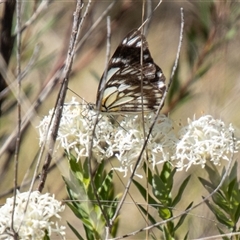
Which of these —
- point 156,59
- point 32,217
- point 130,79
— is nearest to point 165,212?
point 32,217

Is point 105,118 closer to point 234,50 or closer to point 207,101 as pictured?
point 207,101

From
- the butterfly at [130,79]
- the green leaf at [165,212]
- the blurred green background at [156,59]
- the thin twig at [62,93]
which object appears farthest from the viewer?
the blurred green background at [156,59]

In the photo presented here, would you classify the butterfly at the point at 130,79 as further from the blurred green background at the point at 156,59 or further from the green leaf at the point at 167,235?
the green leaf at the point at 167,235

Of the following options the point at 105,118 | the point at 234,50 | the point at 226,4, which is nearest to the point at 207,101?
the point at 234,50

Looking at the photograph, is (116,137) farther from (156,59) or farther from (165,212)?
(156,59)

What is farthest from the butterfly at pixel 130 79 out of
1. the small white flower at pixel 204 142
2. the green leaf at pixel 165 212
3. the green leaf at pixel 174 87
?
the green leaf at pixel 165 212

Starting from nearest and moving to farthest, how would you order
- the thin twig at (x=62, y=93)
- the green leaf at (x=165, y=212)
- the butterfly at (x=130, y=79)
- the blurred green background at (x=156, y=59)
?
the thin twig at (x=62, y=93) < the green leaf at (x=165, y=212) < the butterfly at (x=130, y=79) < the blurred green background at (x=156, y=59)

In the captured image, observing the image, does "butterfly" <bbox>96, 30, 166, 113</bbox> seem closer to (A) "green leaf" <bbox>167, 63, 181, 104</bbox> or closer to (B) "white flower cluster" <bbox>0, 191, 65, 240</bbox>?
(A) "green leaf" <bbox>167, 63, 181, 104</bbox>
